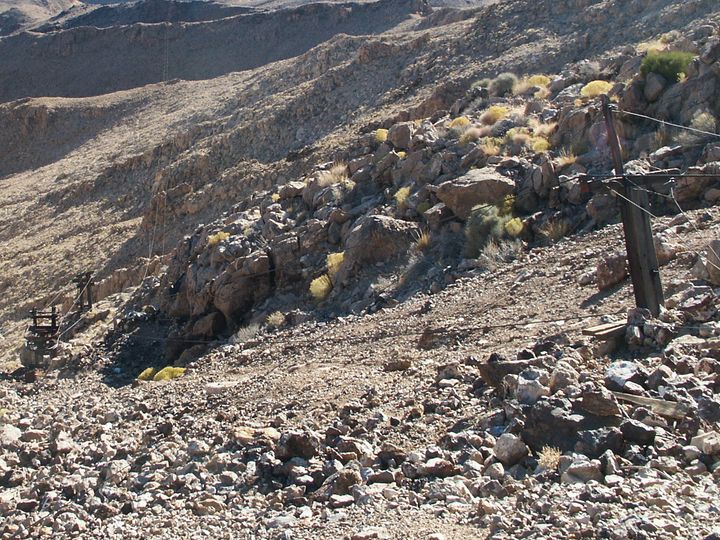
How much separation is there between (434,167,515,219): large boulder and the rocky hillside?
55 mm

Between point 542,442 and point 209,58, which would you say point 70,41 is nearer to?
point 209,58

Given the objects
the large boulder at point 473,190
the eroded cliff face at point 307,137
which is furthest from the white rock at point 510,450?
the large boulder at point 473,190

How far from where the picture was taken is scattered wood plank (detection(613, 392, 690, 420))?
6.61 m

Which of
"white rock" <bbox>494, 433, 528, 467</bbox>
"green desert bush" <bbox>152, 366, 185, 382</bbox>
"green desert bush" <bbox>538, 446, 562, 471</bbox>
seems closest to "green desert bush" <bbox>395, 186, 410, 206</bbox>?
"green desert bush" <bbox>152, 366, 185, 382</bbox>

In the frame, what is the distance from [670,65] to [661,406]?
1135 cm

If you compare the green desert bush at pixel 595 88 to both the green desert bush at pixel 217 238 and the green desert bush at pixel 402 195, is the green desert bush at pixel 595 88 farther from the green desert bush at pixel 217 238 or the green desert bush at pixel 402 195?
the green desert bush at pixel 217 238

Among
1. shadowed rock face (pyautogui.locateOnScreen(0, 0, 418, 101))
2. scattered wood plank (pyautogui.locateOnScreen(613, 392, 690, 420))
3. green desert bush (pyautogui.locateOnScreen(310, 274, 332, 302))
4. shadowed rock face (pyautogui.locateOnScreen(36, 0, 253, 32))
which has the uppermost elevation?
shadowed rock face (pyautogui.locateOnScreen(36, 0, 253, 32))

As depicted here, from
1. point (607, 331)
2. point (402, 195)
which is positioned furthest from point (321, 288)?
point (607, 331)

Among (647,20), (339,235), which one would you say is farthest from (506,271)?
(647,20)

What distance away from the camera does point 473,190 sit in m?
15.9

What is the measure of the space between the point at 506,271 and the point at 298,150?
19455 millimetres

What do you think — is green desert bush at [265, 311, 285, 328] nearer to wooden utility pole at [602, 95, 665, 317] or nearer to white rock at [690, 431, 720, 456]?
wooden utility pole at [602, 95, 665, 317]

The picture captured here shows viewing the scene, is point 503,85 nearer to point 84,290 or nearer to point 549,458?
point 84,290

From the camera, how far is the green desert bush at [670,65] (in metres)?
16.3
